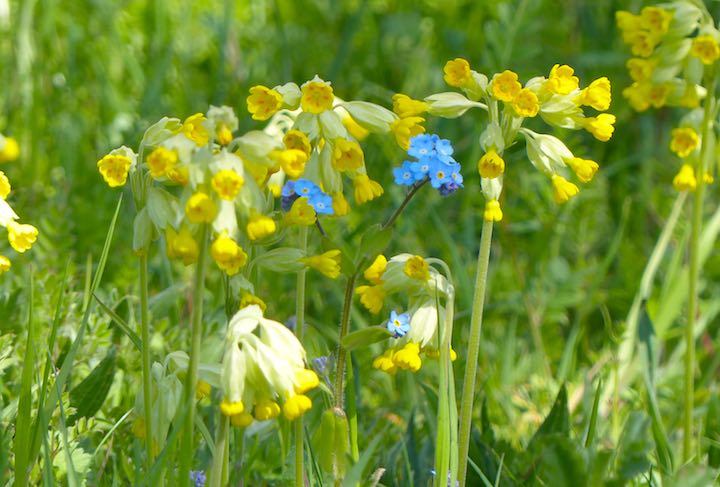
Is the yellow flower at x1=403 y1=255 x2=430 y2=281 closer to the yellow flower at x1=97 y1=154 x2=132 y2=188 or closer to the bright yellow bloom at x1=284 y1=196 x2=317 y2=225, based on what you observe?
the bright yellow bloom at x1=284 y1=196 x2=317 y2=225

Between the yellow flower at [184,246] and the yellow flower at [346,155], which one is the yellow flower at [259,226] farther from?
the yellow flower at [346,155]

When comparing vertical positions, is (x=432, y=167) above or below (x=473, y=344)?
above

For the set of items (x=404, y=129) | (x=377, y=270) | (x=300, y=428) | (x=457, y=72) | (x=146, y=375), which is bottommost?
(x=300, y=428)

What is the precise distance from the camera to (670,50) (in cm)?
256

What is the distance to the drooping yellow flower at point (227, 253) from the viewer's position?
5.89 ft

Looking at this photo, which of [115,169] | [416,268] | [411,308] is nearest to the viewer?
[115,169]

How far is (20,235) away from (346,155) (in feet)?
2.18

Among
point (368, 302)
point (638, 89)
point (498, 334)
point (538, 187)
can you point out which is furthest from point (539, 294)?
point (368, 302)

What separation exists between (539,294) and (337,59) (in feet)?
4.86

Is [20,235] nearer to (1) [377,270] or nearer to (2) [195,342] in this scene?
(2) [195,342]

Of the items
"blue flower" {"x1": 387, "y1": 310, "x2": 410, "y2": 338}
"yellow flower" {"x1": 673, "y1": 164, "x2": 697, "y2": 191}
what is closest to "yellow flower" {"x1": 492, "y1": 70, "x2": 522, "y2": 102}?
"blue flower" {"x1": 387, "y1": 310, "x2": 410, "y2": 338}

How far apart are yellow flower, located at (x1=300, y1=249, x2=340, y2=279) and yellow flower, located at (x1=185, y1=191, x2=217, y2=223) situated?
0.35 metres

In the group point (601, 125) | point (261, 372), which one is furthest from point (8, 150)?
point (601, 125)

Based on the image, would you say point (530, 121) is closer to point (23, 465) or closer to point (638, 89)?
point (638, 89)
